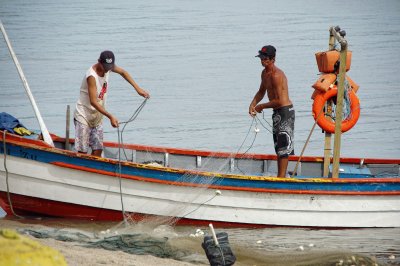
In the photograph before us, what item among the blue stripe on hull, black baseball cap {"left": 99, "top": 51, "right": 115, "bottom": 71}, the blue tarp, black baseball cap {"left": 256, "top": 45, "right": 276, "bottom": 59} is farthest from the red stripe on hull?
black baseball cap {"left": 256, "top": 45, "right": 276, "bottom": 59}

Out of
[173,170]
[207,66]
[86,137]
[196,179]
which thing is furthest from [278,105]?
[207,66]

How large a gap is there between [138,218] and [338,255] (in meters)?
3.22

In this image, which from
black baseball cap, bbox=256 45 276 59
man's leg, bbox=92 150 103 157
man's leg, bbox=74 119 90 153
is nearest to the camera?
black baseball cap, bbox=256 45 276 59

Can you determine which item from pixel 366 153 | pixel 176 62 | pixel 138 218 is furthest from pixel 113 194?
pixel 176 62

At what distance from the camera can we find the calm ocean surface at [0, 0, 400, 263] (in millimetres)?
19578

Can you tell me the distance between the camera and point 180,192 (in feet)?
38.8

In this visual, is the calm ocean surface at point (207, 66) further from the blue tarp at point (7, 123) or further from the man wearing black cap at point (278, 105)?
the blue tarp at point (7, 123)

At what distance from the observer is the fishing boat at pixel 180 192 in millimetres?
11602

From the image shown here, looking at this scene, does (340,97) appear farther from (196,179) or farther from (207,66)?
(207,66)

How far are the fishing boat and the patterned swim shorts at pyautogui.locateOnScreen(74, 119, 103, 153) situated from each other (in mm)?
339

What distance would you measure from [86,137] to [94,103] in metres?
0.73

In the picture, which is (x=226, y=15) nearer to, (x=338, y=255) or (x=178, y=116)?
(x=178, y=116)

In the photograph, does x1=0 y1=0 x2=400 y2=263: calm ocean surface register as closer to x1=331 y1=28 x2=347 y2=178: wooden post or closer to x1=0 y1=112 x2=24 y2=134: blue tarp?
x1=331 y1=28 x2=347 y2=178: wooden post

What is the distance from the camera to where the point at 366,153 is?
19.0m
